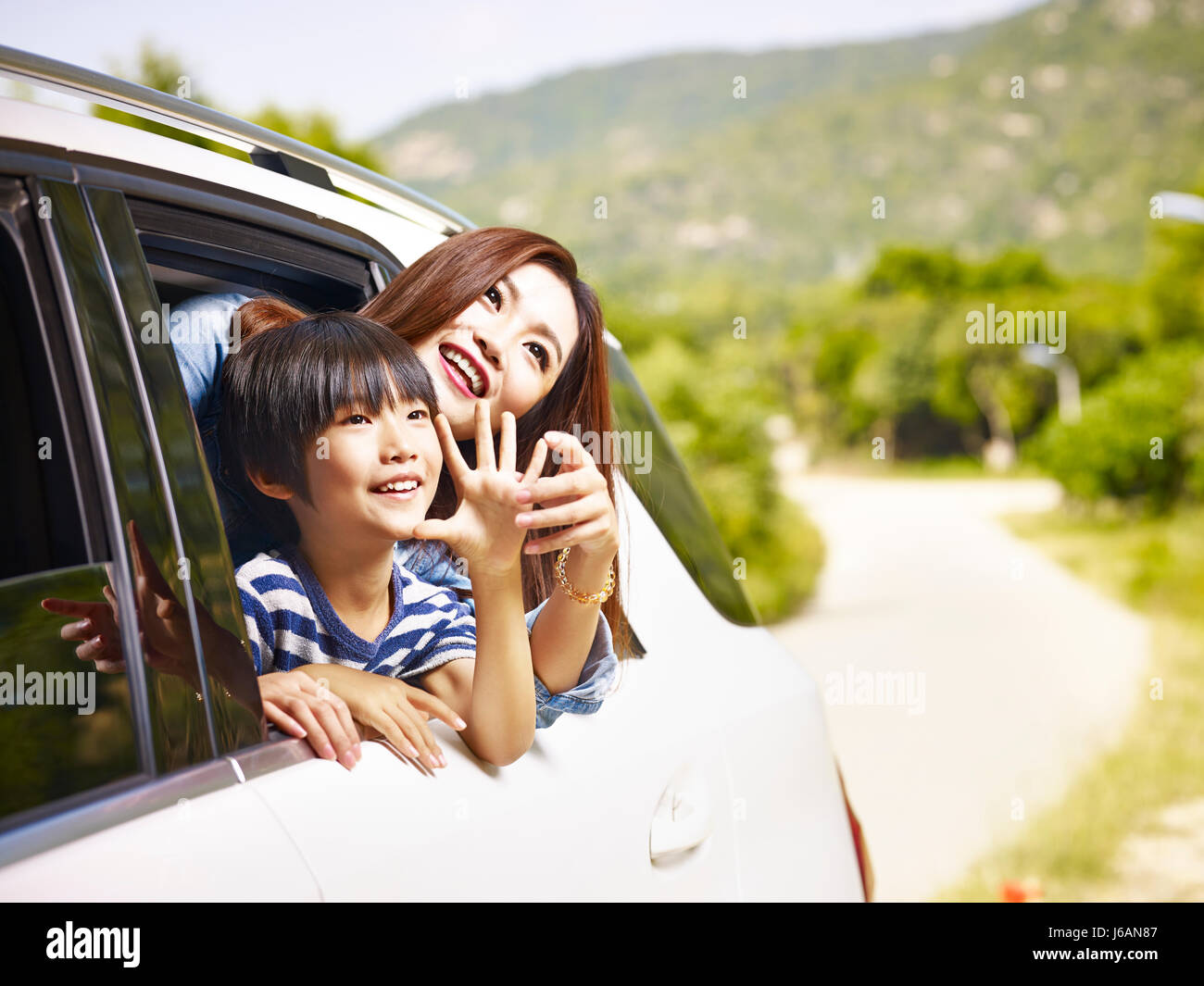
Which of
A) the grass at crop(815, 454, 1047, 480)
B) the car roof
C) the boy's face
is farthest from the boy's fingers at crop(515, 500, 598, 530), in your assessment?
the grass at crop(815, 454, 1047, 480)

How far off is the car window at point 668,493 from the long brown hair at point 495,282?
75mm

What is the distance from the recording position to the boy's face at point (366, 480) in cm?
128

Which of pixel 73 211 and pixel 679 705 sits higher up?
→ pixel 73 211

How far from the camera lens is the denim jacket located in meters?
1.27

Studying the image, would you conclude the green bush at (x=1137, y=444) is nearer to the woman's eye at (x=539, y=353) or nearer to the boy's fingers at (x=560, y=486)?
the woman's eye at (x=539, y=353)

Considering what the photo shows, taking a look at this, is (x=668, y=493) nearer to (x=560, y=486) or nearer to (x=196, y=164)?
(x=560, y=486)

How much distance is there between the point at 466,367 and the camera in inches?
59.3

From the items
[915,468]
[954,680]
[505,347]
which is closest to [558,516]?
[505,347]

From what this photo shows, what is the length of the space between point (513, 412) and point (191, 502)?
529mm

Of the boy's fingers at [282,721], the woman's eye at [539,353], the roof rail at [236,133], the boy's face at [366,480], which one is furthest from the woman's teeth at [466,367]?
the boy's fingers at [282,721]

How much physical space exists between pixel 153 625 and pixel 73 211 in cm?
42
